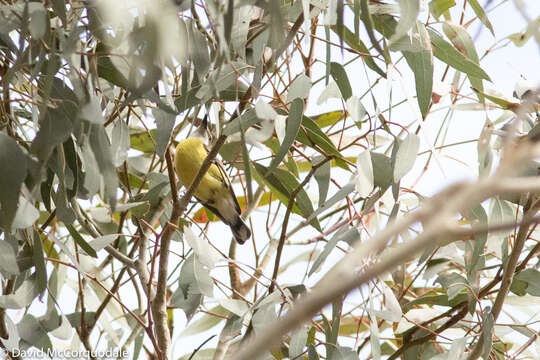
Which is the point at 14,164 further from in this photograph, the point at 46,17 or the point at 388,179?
the point at 388,179

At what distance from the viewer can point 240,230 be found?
212cm

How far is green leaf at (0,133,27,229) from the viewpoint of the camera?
909mm

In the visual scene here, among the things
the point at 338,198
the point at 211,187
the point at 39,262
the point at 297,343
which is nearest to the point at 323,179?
the point at 338,198

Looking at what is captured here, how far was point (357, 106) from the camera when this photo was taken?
1293 millimetres

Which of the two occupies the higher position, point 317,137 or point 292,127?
point 317,137

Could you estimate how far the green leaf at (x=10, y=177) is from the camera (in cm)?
91

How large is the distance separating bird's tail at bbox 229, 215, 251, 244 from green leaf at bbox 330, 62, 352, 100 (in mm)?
801

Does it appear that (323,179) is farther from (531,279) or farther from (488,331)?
(531,279)

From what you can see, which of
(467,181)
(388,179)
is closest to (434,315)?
(388,179)

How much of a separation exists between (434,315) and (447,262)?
0.18 metres

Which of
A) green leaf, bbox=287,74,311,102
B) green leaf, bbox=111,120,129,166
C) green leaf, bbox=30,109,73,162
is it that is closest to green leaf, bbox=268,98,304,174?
green leaf, bbox=287,74,311,102

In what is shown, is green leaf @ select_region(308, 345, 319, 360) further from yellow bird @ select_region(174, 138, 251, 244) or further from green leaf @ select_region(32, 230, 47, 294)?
yellow bird @ select_region(174, 138, 251, 244)

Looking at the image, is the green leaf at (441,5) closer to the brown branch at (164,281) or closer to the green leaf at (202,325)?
the brown branch at (164,281)

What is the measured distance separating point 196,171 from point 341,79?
1.11 metres
